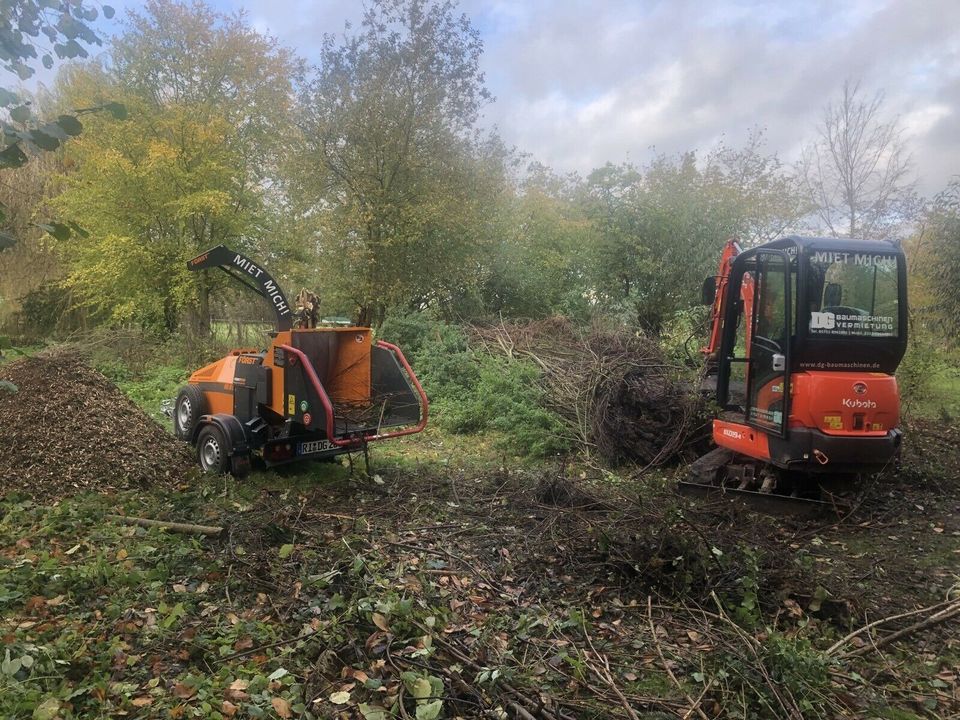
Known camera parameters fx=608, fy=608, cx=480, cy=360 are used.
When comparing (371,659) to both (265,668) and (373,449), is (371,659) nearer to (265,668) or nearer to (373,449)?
(265,668)

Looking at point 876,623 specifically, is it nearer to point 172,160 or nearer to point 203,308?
point 172,160

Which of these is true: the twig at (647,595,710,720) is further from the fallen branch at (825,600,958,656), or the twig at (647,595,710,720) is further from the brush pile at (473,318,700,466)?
the brush pile at (473,318,700,466)

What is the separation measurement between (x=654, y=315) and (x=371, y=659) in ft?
47.7

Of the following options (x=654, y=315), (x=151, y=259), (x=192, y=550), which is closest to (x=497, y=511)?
(x=192, y=550)

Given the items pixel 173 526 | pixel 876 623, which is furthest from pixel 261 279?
pixel 876 623

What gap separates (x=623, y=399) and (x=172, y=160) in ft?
45.6

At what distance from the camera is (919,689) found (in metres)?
3.31

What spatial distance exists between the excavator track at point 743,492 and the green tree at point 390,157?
9842 millimetres

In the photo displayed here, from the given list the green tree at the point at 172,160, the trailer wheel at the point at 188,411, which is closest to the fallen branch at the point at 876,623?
the trailer wheel at the point at 188,411

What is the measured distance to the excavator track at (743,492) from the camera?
6.13 meters

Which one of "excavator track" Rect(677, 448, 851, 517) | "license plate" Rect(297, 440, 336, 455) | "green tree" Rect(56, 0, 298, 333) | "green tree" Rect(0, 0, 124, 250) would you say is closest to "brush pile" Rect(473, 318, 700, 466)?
"excavator track" Rect(677, 448, 851, 517)

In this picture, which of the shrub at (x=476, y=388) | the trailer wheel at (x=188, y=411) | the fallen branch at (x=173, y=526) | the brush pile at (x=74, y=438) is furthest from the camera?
the shrub at (x=476, y=388)

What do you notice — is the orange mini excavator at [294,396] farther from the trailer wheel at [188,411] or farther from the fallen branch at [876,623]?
the fallen branch at [876,623]

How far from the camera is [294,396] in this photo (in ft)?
21.0
